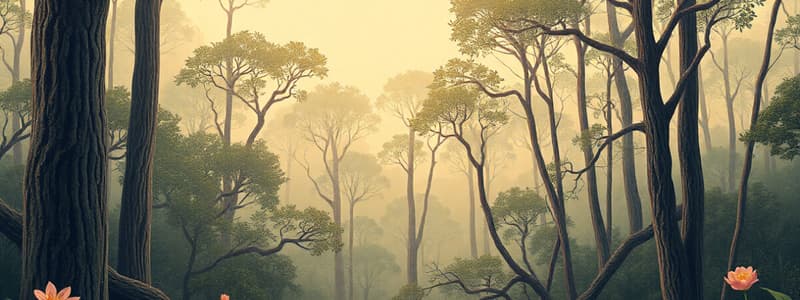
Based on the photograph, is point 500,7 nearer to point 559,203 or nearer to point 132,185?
point 559,203

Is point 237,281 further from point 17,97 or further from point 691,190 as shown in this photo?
point 691,190

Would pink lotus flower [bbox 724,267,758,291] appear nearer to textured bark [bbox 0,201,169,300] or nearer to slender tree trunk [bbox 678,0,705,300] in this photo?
slender tree trunk [bbox 678,0,705,300]

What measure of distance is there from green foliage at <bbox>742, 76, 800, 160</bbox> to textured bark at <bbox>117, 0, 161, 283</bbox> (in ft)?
25.3

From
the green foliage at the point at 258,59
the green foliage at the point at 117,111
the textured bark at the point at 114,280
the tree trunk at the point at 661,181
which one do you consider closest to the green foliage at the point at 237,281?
the green foliage at the point at 117,111

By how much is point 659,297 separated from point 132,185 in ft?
29.8

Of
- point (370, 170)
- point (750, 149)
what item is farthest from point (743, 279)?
point (370, 170)

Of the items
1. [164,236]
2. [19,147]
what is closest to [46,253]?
[164,236]

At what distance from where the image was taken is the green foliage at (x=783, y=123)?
23.1ft

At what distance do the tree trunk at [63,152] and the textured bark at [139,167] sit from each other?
2093mm

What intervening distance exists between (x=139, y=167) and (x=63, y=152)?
2.28 metres

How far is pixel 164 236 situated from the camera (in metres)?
11.6

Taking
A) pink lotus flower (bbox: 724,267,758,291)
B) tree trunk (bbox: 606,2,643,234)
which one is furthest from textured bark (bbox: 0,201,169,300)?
tree trunk (bbox: 606,2,643,234)

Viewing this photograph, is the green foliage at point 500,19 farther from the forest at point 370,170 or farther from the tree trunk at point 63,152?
the tree trunk at point 63,152

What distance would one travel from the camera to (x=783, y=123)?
23.6 feet
